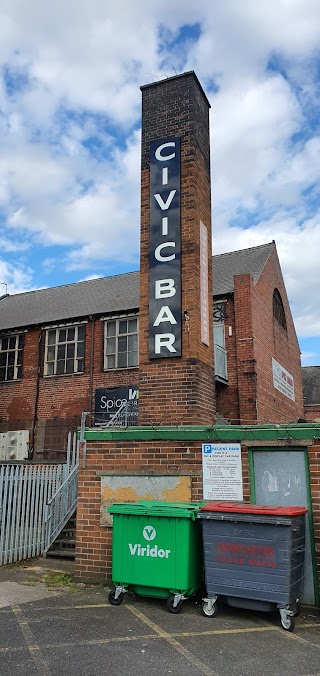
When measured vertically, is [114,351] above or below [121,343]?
below

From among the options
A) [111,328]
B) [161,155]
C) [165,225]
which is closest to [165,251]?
[165,225]

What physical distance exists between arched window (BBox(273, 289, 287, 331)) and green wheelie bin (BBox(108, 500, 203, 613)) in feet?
49.8

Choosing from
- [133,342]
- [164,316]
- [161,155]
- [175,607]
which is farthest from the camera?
[133,342]

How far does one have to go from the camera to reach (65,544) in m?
10.1

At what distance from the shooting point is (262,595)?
5.59 meters

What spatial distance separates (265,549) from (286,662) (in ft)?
3.98

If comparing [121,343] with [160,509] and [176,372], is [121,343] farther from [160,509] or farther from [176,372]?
[160,509]

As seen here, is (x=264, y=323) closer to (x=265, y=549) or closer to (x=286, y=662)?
(x=265, y=549)

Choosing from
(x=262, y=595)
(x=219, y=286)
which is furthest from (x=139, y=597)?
(x=219, y=286)

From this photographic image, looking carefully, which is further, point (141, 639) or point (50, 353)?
point (50, 353)

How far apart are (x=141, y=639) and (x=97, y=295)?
57.0 ft

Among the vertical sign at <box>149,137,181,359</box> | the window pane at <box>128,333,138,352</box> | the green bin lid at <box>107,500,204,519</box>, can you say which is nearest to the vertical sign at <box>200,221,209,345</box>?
the vertical sign at <box>149,137,181,359</box>

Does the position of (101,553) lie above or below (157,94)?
below

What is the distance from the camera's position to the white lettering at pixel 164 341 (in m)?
9.12
